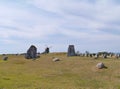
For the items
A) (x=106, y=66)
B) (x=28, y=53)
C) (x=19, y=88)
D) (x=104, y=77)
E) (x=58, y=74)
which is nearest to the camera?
(x=19, y=88)

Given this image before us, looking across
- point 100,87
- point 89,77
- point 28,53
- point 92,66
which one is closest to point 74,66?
point 92,66

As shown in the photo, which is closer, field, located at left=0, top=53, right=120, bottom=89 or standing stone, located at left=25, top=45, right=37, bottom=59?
field, located at left=0, top=53, right=120, bottom=89

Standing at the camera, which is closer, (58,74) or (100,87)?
(100,87)

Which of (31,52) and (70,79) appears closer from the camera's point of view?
(70,79)

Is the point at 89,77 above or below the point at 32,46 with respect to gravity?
below

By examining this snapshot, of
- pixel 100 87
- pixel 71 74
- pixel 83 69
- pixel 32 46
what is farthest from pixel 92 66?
pixel 32 46

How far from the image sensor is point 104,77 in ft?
168

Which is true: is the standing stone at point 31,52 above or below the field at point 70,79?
above

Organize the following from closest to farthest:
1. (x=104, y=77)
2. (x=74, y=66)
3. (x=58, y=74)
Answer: (x=104, y=77) < (x=58, y=74) < (x=74, y=66)

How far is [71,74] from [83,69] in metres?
6.00

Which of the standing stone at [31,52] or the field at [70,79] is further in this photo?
the standing stone at [31,52]

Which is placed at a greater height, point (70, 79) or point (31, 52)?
point (31, 52)

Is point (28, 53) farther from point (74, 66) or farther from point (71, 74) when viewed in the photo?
point (71, 74)

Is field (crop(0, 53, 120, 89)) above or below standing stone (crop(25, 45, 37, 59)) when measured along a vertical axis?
below
